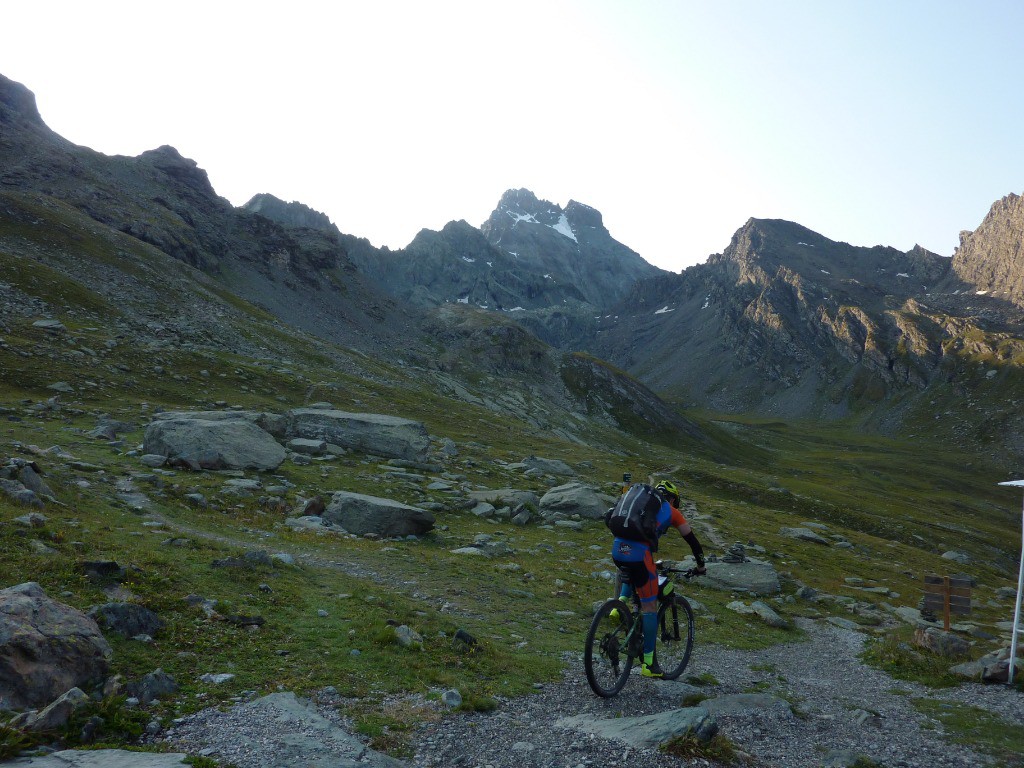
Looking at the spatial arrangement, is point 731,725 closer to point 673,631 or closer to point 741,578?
point 673,631

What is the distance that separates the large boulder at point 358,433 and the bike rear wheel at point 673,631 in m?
23.8

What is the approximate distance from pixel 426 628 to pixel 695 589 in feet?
54.2

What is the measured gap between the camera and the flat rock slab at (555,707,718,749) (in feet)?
27.7

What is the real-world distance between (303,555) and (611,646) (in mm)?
10889

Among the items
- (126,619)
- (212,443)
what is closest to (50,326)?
(212,443)

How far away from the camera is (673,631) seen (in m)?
13.4

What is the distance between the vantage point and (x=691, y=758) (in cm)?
809

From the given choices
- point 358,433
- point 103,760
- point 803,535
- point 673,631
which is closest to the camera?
point 103,760

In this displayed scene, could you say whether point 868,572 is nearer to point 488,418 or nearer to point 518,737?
point 518,737

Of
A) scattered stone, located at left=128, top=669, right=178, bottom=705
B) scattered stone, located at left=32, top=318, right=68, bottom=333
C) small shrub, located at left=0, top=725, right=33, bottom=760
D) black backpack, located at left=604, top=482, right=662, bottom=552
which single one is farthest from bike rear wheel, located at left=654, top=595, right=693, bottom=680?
scattered stone, located at left=32, top=318, right=68, bottom=333

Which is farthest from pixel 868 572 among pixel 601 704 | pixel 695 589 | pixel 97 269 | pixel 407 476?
pixel 97 269

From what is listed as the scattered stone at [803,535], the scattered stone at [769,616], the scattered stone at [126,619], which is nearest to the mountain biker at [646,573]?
the scattered stone at [126,619]

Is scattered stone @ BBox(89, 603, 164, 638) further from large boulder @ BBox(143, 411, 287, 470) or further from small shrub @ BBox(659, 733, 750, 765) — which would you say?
large boulder @ BBox(143, 411, 287, 470)

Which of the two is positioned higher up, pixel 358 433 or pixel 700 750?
pixel 700 750
